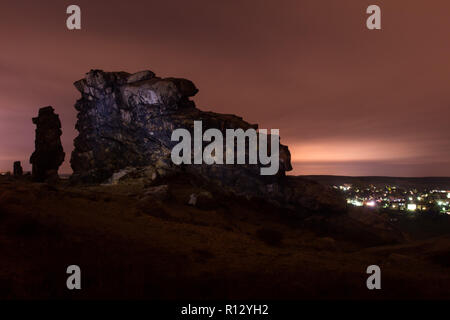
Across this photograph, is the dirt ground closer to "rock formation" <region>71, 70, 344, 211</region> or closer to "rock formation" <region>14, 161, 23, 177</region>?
"rock formation" <region>71, 70, 344, 211</region>

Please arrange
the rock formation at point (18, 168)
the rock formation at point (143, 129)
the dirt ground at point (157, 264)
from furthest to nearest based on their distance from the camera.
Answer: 1. the rock formation at point (18, 168)
2. the rock formation at point (143, 129)
3. the dirt ground at point (157, 264)

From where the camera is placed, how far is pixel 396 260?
18.8 meters

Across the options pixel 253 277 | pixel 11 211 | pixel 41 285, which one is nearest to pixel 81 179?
pixel 11 211

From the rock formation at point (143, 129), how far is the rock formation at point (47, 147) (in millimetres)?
3874

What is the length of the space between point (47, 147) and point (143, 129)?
60.9 ft

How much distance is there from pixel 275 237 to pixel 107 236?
1674cm

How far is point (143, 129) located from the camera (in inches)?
2066

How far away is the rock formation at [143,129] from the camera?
46.7 metres

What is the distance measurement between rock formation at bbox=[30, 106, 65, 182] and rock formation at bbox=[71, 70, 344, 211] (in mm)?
3874

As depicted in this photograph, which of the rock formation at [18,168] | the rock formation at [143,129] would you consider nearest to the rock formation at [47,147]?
the rock formation at [143,129]

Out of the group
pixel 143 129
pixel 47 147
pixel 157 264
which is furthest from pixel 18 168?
pixel 157 264

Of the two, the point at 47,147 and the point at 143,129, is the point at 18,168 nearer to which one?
the point at 47,147

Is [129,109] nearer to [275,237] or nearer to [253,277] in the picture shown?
[275,237]

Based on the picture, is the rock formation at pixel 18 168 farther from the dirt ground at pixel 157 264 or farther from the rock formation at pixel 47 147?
the dirt ground at pixel 157 264
